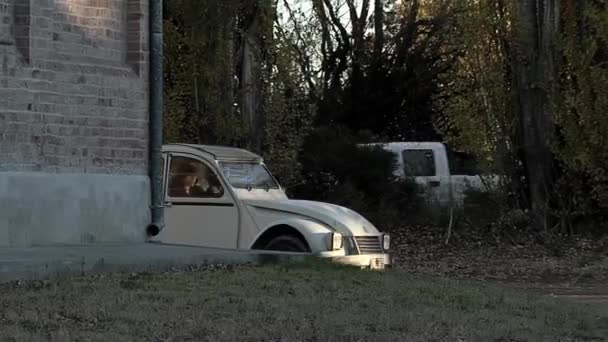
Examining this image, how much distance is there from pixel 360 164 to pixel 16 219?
11.4m

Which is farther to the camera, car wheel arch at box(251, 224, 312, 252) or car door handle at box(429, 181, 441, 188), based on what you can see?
car door handle at box(429, 181, 441, 188)

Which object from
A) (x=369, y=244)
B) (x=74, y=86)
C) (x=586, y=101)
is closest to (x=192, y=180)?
(x=74, y=86)

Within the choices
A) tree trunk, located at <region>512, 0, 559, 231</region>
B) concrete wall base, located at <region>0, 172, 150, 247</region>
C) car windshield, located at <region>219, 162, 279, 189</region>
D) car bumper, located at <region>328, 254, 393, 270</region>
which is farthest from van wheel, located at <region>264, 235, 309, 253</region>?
tree trunk, located at <region>512, 0, 559, 231</region>

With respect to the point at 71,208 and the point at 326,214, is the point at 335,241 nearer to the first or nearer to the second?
the point at 326,214

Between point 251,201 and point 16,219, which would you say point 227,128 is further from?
point 16,219

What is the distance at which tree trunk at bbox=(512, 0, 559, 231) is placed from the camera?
65.4 ft

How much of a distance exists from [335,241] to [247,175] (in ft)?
6.06

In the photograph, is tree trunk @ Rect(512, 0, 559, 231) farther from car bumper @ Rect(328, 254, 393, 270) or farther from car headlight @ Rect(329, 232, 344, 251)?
car headlight @ Rect(329, 232, 344, 251)

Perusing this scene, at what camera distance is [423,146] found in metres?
23.0

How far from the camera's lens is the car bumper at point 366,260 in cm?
1277

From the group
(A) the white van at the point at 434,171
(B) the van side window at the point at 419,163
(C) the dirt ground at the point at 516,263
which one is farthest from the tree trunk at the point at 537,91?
(B) the van side window at the point at 419,163

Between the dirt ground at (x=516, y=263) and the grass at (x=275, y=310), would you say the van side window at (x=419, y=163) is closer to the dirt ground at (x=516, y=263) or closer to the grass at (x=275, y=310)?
the dirt ground at (x=516, y=263)

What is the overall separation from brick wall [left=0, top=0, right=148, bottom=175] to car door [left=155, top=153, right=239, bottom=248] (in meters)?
0.61

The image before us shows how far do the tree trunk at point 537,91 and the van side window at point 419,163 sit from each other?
276 centimetres
